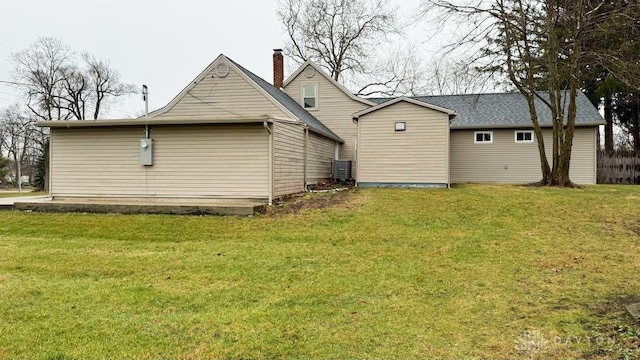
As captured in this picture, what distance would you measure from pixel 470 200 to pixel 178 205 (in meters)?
7.59

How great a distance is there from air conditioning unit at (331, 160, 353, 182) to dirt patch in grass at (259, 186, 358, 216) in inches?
166

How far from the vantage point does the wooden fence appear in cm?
2064

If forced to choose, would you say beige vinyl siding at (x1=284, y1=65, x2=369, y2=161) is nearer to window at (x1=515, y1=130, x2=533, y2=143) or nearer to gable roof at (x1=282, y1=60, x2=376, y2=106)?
gable roof at (x1=282, y1=60, x2=376, y2=106)

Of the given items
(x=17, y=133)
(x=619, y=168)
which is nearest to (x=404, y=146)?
(x=619, y=168)

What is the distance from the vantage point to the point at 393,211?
34.1 feet

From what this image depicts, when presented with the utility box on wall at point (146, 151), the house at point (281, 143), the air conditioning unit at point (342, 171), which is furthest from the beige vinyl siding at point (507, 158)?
the utility box on wall at point (146, 151)

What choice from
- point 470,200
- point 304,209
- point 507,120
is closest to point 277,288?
point 304,209

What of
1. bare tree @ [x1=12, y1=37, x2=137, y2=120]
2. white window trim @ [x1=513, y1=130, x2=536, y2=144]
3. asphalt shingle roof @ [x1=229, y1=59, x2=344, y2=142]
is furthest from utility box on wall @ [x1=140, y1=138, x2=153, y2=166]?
bare tree @ [x1=12, y1=37, x2=137, y2=120]

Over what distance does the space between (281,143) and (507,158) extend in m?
11.1

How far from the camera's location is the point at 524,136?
18.1 metres

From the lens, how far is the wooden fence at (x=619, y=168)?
2064cm

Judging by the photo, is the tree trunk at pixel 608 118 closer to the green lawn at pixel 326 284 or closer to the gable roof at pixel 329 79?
the gable roof at pixel 329 79

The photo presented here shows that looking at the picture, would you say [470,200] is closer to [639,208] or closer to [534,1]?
[639,208]

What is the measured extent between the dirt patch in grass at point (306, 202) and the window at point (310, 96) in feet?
24.9
